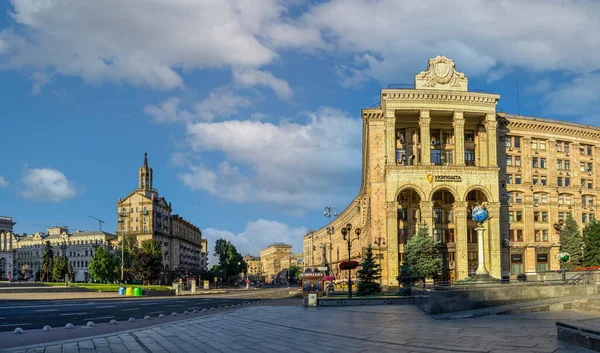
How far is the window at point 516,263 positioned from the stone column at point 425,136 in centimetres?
1976

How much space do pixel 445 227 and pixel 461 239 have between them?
416 centimetres

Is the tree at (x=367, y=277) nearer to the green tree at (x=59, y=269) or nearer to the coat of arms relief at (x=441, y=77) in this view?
the coat of arms relief at (x=441, y=77)

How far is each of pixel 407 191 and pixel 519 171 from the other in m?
18.8

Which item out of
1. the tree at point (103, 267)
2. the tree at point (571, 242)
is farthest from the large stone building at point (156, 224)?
the tree at point (571, 242)

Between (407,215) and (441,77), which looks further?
(407,215)

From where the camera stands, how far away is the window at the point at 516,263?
7647 cm

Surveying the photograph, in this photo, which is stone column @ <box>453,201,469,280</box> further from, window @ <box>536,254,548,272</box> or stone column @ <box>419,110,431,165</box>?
window @ <box>536,254,548,272</box>

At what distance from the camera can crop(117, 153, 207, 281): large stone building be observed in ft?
419

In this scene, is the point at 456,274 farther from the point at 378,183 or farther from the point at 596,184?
the point at 596,184

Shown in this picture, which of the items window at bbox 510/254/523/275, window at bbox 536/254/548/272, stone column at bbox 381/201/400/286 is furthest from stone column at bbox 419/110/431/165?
window at bbox 536/254/548/272

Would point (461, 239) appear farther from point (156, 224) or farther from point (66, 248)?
point (66, 248)

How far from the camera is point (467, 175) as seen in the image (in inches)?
2761

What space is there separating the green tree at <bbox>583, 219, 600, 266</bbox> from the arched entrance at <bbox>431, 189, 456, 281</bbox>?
16.0 meters

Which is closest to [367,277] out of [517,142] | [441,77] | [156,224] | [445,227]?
[445,227]
